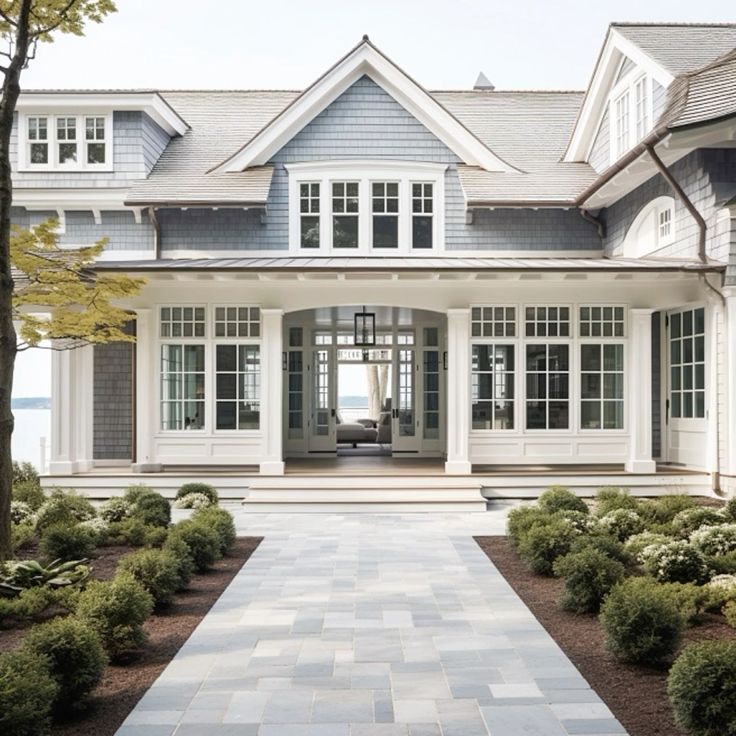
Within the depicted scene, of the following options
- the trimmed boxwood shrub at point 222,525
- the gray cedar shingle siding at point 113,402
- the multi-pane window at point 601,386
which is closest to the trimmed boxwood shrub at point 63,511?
the trimmed boxwood shrub at point 222,525

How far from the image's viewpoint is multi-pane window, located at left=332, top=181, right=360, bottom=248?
17422 mm

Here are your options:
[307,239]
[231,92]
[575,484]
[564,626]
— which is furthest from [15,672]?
[231,92]

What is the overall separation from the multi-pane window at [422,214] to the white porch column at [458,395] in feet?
11.3

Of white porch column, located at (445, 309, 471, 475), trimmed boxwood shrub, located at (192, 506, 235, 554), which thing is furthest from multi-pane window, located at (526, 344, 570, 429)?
trimmed boxwood shrub, located at (192, 506, 235, 554)

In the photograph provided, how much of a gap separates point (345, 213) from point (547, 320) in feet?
16.2

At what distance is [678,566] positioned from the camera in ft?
25.5

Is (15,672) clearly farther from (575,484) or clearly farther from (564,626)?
(575,484)

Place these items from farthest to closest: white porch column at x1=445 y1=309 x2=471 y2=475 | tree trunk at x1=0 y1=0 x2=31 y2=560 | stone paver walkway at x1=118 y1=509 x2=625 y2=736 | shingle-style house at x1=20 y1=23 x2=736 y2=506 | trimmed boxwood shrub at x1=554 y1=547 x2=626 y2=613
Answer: white porch column at x1=445 y1=309 x2=471 y2=475 < shingle-style house at x1=20 y1=23 x2=736 y2=506 < tree trunk at x1=0 y1=0 x2=31 y2=560 < trimmed boxwood shrub at x1=554 y1=547 x2=626 y2=613 < stone paver walkway at x1=118 y1=509 x2=625 y2=736

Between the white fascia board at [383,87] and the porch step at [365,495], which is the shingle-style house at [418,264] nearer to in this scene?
the white fascia board at [383,87]

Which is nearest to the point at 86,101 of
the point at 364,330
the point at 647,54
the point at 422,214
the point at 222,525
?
the point at 422,214

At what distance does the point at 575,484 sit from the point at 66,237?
1106cm

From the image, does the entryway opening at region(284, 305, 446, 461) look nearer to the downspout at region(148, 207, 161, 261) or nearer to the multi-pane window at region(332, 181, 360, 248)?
the multi-pane window at region(332, 181, 360, 248)

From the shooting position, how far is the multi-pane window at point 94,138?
17578 millimetres

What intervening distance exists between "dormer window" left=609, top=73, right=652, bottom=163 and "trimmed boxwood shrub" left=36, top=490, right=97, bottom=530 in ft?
38.4
